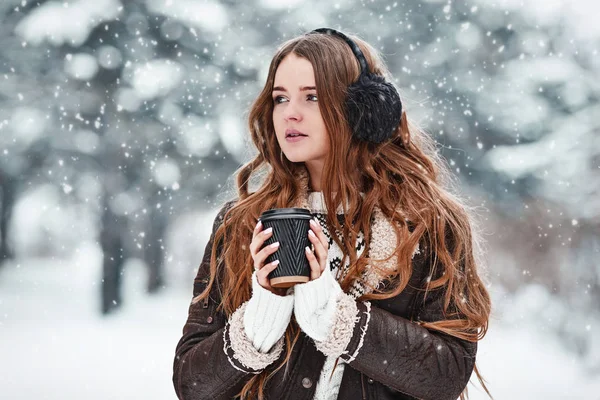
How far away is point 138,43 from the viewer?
10.6 feet

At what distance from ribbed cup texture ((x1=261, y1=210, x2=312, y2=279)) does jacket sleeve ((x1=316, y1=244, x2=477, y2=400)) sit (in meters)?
0.12

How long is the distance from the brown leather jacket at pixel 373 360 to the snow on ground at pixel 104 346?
1491 millimetres

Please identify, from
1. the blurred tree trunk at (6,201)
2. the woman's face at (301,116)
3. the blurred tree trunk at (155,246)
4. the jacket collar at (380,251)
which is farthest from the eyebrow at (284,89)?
the blurred tree trunk at (6,201)

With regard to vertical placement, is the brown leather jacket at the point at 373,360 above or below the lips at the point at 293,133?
below

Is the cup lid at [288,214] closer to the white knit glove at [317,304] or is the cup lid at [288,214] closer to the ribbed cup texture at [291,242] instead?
the ribbed cup texture at [291,242]

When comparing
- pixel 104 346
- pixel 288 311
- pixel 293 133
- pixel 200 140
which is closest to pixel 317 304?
pixel 288 311

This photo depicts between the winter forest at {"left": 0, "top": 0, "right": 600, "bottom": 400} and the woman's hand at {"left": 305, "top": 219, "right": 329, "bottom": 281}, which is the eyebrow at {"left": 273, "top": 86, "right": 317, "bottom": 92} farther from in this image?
the winter forest at {"left": 0, "top": 0, "right": 600, "bottom": 400}

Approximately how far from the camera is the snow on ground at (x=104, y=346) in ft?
9.24

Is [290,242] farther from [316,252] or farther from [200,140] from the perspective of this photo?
[200,140]

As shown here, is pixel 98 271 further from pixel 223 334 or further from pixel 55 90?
pixel 223 334

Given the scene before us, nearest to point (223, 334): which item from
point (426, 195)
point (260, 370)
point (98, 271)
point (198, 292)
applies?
point (260, 370)

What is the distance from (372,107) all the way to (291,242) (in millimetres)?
389

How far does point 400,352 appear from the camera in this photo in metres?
1.27

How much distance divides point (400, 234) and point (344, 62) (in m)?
0.38
